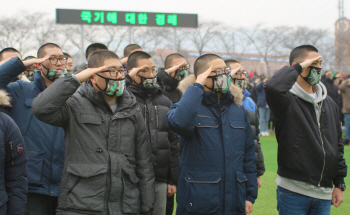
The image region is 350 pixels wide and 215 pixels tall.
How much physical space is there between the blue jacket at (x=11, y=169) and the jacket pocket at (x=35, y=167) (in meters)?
0.50

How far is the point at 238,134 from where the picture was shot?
336 cm

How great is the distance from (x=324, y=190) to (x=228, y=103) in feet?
3.96

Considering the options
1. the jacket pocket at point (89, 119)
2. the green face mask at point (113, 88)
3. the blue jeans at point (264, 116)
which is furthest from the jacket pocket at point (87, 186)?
the blue jeans at point (264, 116)

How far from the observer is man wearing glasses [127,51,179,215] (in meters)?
3.93

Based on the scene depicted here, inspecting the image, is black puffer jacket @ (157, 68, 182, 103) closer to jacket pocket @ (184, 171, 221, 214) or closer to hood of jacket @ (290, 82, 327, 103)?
hood of jacket @ (290, 82, 327, 103)

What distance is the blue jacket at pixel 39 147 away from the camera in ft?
11.2

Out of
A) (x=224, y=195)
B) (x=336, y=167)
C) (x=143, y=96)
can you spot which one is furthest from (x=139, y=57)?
(x=336, y=167)

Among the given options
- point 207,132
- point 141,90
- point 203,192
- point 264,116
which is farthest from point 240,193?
point 264,116

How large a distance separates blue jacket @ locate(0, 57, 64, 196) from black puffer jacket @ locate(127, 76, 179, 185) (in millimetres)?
910

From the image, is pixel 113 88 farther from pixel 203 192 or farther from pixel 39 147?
pixel 203 192

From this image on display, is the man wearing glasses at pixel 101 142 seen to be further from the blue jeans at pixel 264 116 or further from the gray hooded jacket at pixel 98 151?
the blue jeans at pixel 264 116

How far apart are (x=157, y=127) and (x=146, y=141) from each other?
79 centimetres

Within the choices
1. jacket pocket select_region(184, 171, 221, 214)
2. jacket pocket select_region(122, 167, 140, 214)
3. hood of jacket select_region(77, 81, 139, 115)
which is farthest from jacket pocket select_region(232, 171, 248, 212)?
hood of jacket select_region(77, 81, 139, 115)

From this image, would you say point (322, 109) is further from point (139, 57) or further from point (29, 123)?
point (29, 123)
